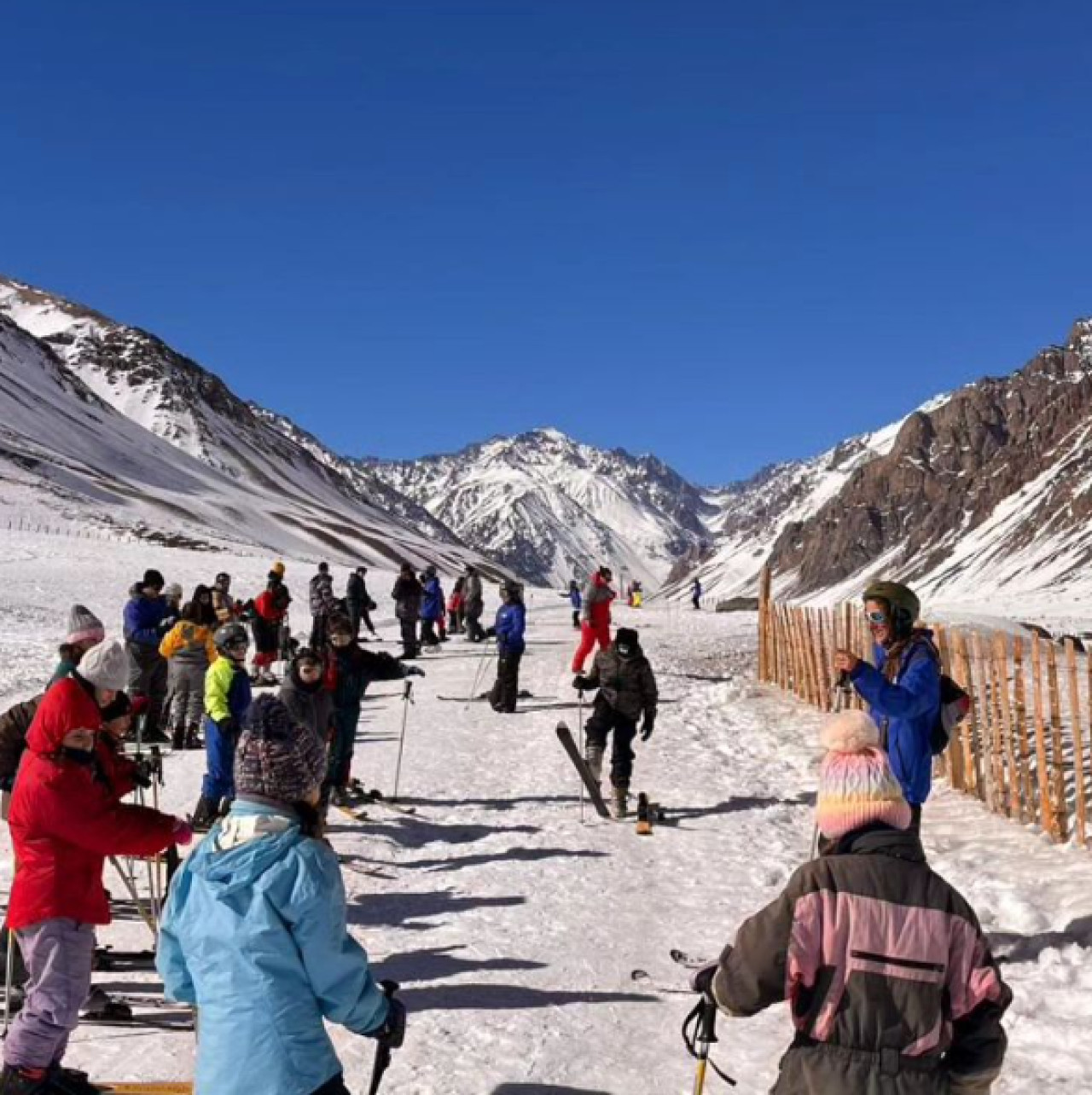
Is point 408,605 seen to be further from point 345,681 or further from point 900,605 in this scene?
point 900,605

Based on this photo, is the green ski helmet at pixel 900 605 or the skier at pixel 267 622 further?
the skier at pixel 267 622

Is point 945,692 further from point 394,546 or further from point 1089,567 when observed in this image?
point 394,546

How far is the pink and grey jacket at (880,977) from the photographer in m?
3.08

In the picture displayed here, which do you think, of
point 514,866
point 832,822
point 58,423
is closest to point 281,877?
point 832,822

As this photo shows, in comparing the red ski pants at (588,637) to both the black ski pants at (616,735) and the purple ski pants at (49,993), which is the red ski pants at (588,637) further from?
the purple ski pants at (49,993)

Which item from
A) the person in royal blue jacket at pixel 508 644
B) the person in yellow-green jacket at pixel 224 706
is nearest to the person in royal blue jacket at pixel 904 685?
the person in yellow-green jacket at pixel 224 706

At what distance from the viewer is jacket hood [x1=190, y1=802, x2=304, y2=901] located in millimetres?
3477

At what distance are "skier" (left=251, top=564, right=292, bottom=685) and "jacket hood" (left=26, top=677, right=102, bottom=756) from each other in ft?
41.9

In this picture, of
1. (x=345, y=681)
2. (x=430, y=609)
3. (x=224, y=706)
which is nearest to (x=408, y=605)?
(x=430, y=609)

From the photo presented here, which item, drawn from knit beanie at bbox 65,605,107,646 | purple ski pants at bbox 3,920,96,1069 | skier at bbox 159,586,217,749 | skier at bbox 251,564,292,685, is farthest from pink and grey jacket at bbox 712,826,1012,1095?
skier at bbox 251,564,292,685

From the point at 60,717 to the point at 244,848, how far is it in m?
1.91

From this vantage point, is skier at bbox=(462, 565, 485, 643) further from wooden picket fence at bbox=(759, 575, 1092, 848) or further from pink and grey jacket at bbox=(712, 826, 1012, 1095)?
pink and grey jacket at bbox=(712, 826, 1012, 1095)

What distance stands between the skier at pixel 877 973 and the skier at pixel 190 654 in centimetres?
928

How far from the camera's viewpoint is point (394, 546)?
141375 millimetres
